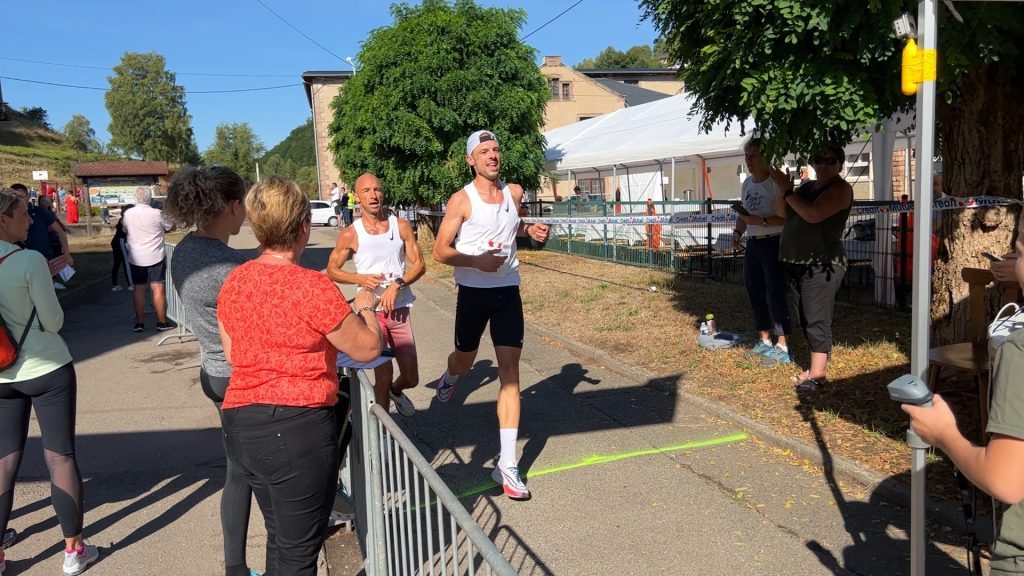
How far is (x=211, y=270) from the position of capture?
3.21 metres

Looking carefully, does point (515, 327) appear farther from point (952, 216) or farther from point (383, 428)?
point (952, 216)

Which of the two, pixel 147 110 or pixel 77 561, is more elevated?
pixel 147 110

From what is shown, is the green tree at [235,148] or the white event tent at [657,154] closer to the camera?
the white event tent at [657,154]

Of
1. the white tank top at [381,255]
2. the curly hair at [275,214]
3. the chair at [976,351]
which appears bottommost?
the chair at [976,351]

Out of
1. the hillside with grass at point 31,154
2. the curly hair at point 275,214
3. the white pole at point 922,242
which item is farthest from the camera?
the hillside with grass at point 31,154

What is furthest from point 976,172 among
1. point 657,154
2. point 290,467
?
point 657,154

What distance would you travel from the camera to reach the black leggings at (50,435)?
3537 mm

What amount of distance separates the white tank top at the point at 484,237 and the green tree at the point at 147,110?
88671 mm

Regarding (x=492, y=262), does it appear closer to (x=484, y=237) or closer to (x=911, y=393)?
(x=484, y=237)

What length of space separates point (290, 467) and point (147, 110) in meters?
92.5

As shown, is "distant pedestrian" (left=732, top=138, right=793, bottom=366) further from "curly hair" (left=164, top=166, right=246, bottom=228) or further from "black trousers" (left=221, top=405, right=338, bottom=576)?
"black trousers" (left=221, top=405, right=338, bottom=576)

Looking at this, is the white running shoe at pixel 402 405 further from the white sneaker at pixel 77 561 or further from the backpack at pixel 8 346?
the backpack at pixel 8 346

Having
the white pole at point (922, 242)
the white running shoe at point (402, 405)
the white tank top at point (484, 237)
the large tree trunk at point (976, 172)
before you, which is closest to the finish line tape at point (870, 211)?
the large tree trunk at point (976, 172)

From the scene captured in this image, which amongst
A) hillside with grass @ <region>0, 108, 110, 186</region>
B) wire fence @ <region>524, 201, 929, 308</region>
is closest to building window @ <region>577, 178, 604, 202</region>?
wire fence @ <region>524, 201, 929, 308</region>
